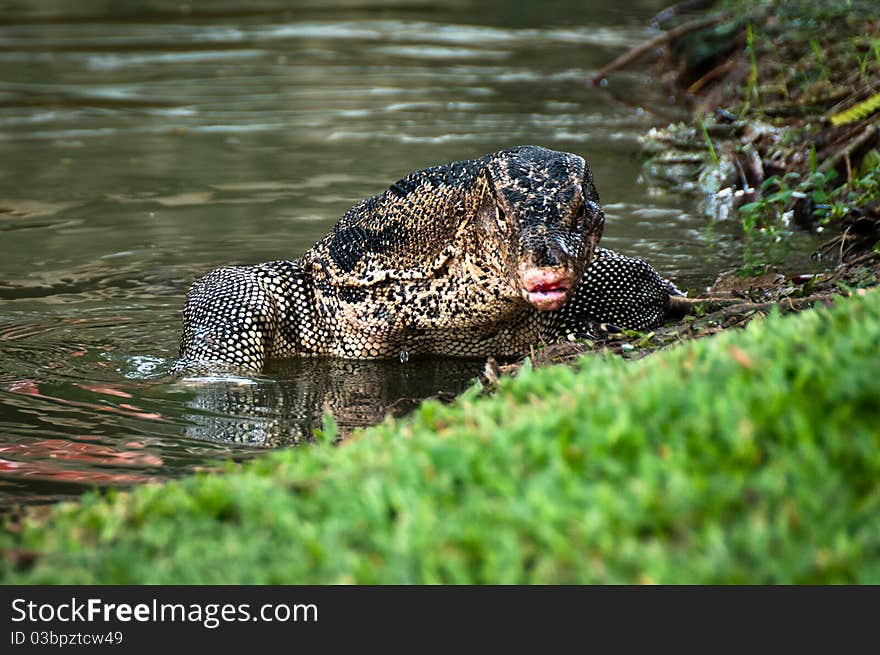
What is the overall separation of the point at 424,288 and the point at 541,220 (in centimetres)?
121

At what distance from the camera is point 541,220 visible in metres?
6.56

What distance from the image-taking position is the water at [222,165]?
675cm

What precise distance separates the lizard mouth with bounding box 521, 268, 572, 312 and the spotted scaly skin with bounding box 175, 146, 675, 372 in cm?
44

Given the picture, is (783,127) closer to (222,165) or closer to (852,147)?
(852,147)

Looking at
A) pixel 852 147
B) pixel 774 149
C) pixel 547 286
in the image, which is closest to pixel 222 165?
pixel 774 149

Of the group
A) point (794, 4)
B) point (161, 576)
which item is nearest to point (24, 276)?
point (161, 576)

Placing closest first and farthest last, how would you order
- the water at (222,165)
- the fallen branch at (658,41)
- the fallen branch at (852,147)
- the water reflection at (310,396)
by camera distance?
the water reflection at (310,396), the water at (222,165), the fallen branch at (852,147), the fallen branch at (658,41)

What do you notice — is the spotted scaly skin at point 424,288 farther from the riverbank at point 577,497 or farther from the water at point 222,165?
the riverbank at point 577,497

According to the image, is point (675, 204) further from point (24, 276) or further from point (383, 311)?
point (24, 276)

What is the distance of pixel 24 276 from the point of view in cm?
997

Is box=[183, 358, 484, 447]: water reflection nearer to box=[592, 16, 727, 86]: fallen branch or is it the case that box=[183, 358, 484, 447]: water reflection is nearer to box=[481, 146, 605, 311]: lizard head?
box=[481, 146, 605, 311]: lizard head

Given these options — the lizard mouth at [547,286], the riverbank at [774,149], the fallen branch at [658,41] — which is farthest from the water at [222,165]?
the lizard mouth at [547,286]

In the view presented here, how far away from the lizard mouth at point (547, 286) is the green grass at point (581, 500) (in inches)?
77.6
